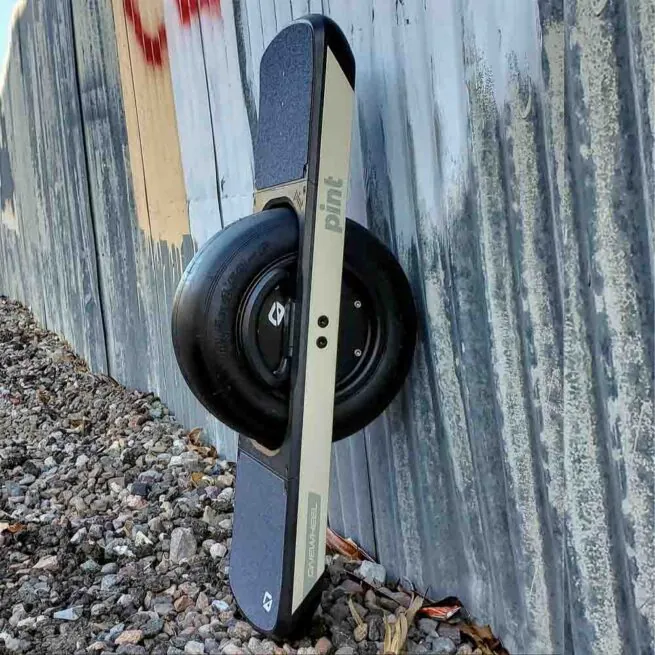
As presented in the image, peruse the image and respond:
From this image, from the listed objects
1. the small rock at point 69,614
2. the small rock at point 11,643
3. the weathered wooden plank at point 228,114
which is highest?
the weathered wooden plank at point 228,114

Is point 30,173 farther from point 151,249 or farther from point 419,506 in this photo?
point 419,506

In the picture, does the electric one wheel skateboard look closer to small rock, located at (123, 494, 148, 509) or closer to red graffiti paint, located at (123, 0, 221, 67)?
small rock, located at (123, 494, 148, 509)

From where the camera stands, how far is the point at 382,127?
216 centimetres

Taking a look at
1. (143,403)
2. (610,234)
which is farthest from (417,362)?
(143,403)

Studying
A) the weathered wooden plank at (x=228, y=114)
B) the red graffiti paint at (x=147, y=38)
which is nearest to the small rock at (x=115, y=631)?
the weathered wooden plank at (x=228, y=114)

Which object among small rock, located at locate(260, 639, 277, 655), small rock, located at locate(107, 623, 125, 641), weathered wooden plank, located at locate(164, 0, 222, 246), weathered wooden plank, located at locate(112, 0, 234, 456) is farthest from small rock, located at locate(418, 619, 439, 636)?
weathered wooden plank, located at locate(164, 0, 222, 246)

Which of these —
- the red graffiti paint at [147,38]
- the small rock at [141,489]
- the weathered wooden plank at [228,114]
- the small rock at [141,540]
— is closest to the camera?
the small rock at [141,540]

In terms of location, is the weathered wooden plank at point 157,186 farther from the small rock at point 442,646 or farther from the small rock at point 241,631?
the small rock at point 442,646

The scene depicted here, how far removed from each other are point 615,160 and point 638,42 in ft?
0.65

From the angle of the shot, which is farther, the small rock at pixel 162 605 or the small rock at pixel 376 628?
the small rock at pixel 162 605

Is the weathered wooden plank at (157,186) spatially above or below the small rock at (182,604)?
above

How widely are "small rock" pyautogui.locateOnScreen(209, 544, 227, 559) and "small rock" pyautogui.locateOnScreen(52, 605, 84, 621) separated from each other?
44cm

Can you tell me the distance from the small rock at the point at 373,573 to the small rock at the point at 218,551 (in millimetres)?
451

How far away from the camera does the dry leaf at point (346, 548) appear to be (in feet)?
8.28
